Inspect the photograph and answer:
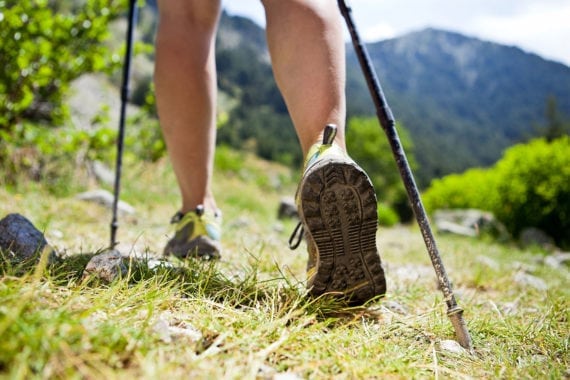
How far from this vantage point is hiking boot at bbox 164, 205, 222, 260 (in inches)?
54.6

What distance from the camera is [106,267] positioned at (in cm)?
89

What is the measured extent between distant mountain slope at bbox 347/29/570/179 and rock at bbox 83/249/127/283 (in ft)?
195

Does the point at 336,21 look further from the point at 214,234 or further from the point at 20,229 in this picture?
the point at 20,229

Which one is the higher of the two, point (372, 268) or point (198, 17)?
point (198, 17)

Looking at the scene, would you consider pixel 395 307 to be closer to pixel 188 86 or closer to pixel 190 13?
pixel 188 86

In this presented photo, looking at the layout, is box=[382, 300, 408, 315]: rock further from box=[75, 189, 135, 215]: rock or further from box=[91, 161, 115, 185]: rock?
box=[91, 161, 115, 185]: rock

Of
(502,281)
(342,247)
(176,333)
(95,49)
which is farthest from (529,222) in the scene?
(176,333)

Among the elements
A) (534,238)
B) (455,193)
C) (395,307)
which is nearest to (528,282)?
(395,307)

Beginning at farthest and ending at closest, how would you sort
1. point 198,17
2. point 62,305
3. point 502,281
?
point 502,281
point 198,17
point 62,305

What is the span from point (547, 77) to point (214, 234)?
97.4 m

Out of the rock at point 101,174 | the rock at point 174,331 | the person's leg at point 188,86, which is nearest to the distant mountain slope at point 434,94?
the rock at point 101,174

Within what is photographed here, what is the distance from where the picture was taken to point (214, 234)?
1.41 m

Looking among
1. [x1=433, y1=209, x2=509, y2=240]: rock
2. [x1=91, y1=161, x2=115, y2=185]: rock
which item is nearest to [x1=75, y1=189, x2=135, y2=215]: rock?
[x1=91, y1=161, x2=115, y2=185]: rock

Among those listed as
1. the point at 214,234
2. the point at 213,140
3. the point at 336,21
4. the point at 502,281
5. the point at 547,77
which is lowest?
the point at 502,281
